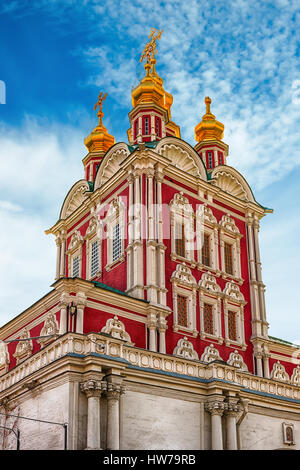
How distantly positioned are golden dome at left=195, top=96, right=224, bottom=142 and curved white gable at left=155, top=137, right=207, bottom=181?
477cm

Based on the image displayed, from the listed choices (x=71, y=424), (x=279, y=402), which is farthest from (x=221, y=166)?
(x=71, y=424)

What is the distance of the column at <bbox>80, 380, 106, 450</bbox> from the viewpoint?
1816 cm

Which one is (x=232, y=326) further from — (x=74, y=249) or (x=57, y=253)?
(x=57, y=253)

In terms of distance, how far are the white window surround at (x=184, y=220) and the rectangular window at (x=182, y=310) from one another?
181 cm

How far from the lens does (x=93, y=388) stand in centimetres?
1881

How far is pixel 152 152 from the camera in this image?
30.0 meters

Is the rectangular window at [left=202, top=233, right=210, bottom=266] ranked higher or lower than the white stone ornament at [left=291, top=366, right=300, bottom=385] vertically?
higher

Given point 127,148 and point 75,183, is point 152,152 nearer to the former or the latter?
point 127,148

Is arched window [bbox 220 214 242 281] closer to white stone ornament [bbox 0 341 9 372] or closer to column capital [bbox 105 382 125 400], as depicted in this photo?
white stone ornament [bbox 0 341 9 372]

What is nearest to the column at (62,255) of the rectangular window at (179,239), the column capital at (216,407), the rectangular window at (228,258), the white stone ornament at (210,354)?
the rectangular window at (179,239)

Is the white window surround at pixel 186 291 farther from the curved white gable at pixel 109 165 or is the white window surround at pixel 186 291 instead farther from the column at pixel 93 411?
the column at pixel 93 411

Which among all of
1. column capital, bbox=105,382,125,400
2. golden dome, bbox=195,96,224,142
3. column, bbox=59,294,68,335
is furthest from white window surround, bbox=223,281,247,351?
column capital, bbox=105,382,125,400

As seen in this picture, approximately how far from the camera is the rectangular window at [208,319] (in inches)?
1151
